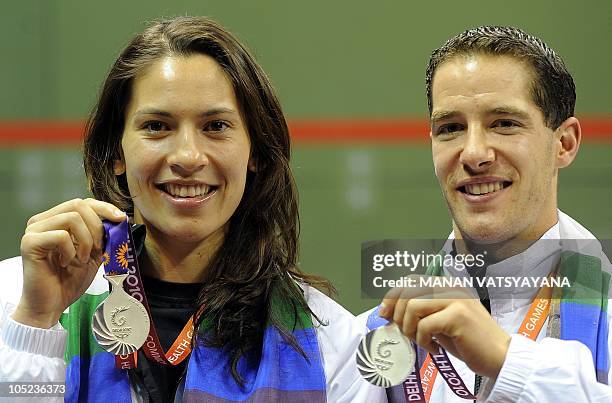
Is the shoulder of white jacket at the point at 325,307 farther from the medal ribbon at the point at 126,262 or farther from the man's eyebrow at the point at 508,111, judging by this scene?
the man's eyebrow at the point at 508,111

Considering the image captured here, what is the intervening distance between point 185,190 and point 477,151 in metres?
0.40

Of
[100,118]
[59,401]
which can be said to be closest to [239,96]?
[100,118]

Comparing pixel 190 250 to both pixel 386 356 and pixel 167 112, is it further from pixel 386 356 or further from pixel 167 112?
pixel 386 356

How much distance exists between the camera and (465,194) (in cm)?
128

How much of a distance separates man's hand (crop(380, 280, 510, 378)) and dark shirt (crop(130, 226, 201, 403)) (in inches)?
14.3

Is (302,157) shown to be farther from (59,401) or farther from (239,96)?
(59,401)

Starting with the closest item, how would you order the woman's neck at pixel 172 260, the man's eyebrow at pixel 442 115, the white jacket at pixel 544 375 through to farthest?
Answer: the white jacket at pixel 544 375, the man's eyebrow at pixel 442 115, the woman's neck at pixel 172 260

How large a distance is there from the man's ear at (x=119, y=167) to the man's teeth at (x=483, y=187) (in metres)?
0.51

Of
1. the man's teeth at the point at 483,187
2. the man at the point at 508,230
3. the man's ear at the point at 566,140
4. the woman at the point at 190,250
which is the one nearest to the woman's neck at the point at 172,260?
the woman at the point at 190,250

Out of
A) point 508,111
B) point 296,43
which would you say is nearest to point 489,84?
point 508,111

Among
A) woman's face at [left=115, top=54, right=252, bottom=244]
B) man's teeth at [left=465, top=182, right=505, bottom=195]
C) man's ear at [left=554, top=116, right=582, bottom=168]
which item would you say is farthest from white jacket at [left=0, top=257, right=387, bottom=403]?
man's ear at [left=554, top=116, right=582, bottom=168]

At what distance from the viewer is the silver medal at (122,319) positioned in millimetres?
1195

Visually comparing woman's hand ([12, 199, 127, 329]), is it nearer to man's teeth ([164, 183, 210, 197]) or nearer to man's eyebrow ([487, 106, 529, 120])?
man's teeth ([164, 183, 210, 197])

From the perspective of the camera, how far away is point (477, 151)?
1.25 meters
